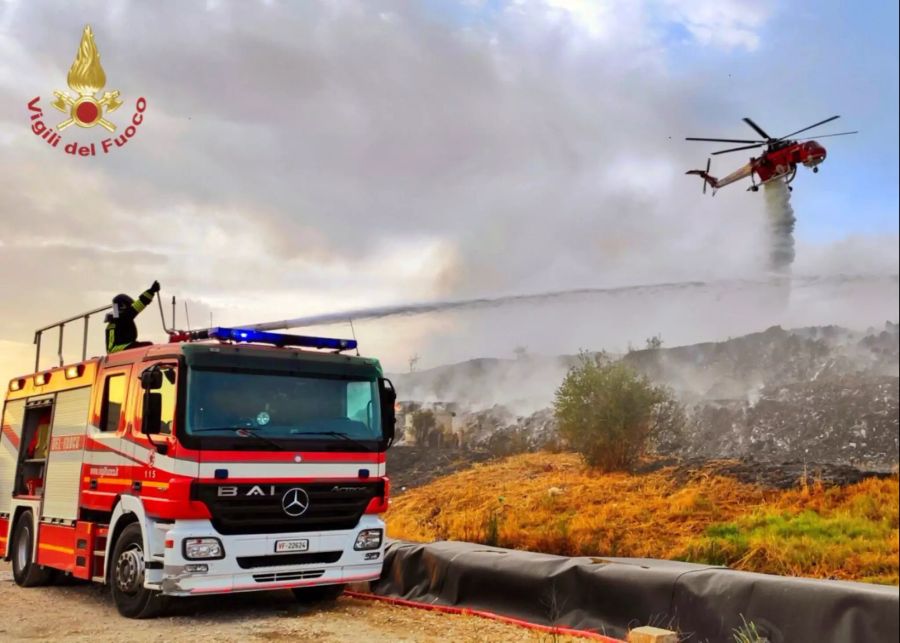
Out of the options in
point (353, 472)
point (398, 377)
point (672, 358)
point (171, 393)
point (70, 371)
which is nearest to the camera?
point (171, 393)

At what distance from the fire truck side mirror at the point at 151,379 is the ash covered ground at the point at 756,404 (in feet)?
26.0

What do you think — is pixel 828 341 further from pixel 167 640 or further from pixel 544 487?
A: pixel 167 640

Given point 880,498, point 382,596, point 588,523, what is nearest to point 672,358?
point 588,523

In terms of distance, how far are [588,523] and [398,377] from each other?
10800 mm

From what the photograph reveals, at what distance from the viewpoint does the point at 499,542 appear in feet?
40.5

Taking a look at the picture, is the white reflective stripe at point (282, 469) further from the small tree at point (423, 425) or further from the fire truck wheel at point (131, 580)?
the small tree at point (423, 425)

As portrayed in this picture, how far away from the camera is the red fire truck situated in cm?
852

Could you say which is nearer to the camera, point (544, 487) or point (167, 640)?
point (167, 640)

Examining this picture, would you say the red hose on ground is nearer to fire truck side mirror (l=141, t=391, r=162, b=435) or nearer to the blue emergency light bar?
the blue emergency light bar

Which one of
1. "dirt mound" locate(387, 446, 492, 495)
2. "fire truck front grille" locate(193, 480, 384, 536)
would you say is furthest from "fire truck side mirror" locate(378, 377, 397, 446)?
"dirt mound" locate(387, 446, 492, 495)

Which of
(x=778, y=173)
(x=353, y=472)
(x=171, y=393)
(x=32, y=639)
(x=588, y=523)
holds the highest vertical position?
(x=778, y=173)

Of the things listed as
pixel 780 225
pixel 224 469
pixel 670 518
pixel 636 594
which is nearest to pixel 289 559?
pixel 224 469

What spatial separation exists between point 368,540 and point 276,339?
2.67m

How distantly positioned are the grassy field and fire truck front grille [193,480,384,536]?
3.55 m
